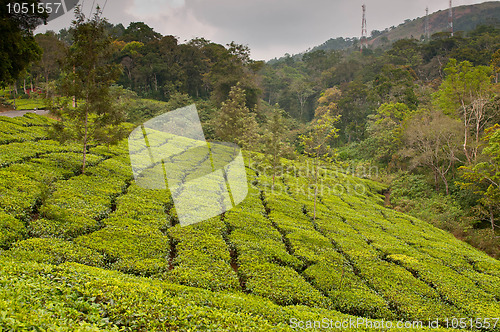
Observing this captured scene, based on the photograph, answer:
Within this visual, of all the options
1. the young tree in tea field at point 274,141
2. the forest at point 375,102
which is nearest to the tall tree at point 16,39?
the forest at point 375,102

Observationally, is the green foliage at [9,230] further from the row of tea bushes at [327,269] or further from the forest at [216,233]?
the row of tea bushes at [327,269]

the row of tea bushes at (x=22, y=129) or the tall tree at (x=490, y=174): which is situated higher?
the row of tea bushes at (x=22, y=129)

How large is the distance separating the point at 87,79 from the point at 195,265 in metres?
11.8

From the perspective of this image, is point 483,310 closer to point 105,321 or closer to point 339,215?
point 339,215

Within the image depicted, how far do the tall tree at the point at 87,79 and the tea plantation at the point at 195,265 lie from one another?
2.70 m

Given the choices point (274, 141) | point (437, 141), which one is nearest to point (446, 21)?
point (437, 141)

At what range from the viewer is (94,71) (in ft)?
48.3

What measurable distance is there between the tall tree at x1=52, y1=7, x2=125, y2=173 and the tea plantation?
2702 millimetres

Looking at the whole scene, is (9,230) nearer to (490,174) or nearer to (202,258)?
(202,258)

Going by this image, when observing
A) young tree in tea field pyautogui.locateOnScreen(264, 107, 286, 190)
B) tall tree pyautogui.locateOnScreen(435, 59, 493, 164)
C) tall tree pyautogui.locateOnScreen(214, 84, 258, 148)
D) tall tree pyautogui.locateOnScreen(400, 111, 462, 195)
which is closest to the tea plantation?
young tree in tea field pyautogui.locateOnScreen(264, 107, 286, 190)

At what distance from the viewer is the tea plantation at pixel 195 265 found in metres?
6.32

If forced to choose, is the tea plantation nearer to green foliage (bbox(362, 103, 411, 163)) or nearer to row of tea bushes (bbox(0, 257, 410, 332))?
row of tea bushes (bbox(0, 257, 410, 332))

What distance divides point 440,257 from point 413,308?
658 centimetres

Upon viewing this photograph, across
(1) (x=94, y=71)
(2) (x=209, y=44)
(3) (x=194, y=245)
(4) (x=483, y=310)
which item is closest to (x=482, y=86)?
(4) (x=483, y=310)
